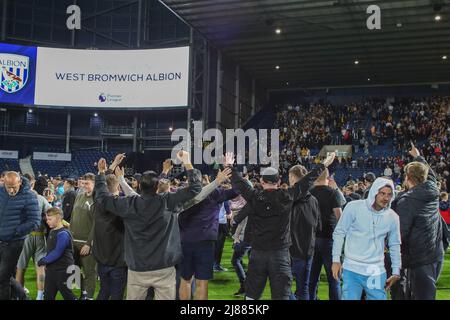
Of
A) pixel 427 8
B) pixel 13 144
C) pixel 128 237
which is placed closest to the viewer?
pixel 128 237

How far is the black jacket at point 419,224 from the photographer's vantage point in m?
4.98

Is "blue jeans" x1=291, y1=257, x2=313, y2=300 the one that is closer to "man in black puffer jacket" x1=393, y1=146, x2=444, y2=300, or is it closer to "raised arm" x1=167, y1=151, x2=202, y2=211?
"man in black puffer jacket" x1=393, y1=146, x2=444, y2=300

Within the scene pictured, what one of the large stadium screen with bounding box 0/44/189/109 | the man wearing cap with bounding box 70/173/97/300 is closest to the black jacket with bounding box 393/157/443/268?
the man wearing cap with bounding box 70/173/97/300

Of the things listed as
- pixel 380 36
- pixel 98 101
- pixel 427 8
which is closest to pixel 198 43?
pixel 98 101

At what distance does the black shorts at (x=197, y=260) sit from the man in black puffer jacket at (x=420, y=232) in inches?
86.0

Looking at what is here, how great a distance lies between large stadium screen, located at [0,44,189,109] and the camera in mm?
31203

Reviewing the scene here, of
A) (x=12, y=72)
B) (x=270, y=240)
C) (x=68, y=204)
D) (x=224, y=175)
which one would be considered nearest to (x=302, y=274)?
(x=270, y=240)

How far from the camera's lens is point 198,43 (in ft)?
98.1

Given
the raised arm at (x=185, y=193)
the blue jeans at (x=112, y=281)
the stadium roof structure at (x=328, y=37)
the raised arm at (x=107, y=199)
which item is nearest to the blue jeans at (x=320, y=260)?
the raised arm at (x=185, y=193)

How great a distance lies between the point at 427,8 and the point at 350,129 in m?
10.7

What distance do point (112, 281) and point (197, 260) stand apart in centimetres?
106

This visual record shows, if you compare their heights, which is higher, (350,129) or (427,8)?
(427,8)

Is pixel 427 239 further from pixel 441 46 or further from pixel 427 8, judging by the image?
pixel 441 46

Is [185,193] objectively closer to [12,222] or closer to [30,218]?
[30,218]
